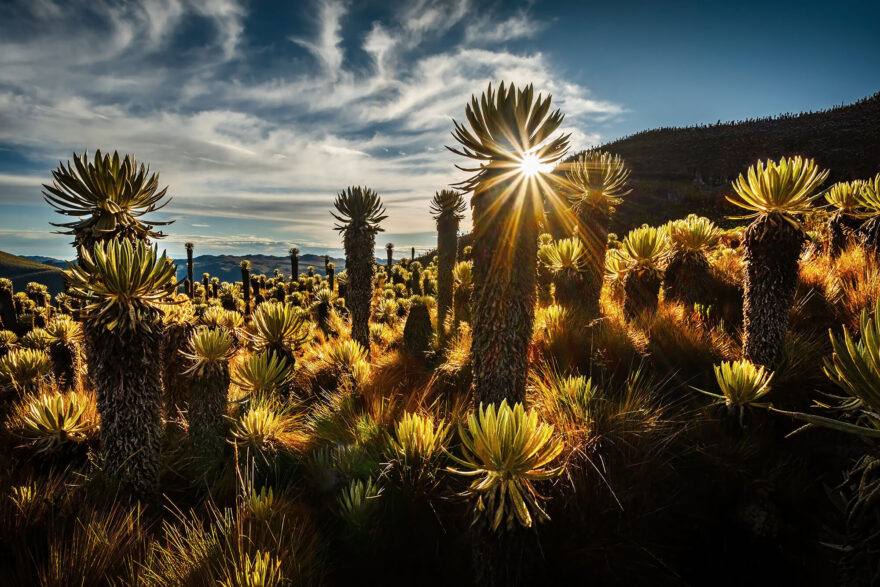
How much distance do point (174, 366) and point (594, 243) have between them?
5994mm

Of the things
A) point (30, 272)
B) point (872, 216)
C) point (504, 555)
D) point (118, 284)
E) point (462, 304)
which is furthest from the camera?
point (30, 272)

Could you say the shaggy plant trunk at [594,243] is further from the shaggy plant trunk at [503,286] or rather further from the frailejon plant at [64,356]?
the frailejon plant at [64,356]

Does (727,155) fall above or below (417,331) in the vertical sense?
above

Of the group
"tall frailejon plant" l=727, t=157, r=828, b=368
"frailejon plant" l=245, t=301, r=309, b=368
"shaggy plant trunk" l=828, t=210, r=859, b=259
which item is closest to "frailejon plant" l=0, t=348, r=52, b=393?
"frailejon plant" l=245, t=301, r=309, b=368

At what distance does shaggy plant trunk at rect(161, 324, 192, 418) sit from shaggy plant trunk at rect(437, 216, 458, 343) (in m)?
5.35

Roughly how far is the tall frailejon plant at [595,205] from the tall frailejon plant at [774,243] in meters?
2.02

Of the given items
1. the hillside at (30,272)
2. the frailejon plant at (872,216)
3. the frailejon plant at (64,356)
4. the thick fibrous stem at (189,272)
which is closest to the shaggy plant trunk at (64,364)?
the frailejon plant at (64,356)

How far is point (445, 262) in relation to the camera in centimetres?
918

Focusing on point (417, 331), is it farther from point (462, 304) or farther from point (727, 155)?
point (727, 155)

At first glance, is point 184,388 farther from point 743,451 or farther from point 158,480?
point 743,451

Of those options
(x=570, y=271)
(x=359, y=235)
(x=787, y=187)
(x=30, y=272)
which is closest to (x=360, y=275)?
(x=359, y=235)

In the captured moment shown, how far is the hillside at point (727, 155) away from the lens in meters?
27.5

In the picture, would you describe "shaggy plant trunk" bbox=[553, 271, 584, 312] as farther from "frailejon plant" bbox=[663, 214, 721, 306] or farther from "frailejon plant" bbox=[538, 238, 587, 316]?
"frailejon plant" bbox=[663, 214, 721, 306]

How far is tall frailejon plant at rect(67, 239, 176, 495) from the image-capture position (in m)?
2.91
